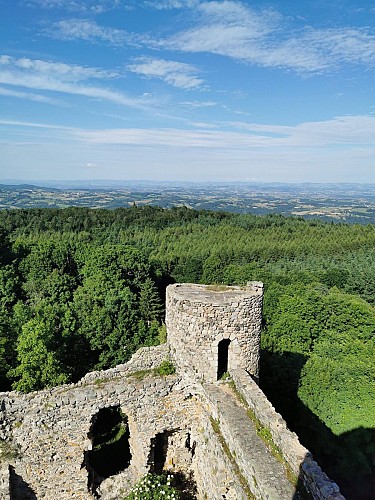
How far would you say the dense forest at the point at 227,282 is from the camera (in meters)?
18.6

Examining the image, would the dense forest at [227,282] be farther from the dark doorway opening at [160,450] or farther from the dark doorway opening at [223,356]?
the dark doorway opening at [223,356]

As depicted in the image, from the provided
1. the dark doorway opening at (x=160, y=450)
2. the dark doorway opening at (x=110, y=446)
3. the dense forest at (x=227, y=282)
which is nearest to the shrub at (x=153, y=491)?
the dark doorway opening at (x=160, y=450)

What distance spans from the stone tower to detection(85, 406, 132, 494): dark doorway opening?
510 centimetres

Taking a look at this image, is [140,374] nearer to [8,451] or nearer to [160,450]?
[160,450]

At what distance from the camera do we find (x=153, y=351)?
1323 centimetres

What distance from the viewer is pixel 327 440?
1783cm

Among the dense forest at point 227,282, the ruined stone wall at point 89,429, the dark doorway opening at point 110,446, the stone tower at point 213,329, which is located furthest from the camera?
the dense forest at point 227,282

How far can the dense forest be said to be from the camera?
18609 millimetres

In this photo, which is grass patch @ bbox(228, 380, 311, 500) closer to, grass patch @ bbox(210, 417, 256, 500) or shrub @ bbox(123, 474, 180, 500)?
grass patch @ bbox(210, 417, 256, 500)

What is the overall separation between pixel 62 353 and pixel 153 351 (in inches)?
476

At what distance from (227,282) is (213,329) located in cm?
3013

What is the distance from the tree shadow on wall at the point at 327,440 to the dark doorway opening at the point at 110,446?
7920 millimetres

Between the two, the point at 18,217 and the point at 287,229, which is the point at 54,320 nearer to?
the point at 18,217

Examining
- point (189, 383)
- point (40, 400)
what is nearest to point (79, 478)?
point (40, 400)
